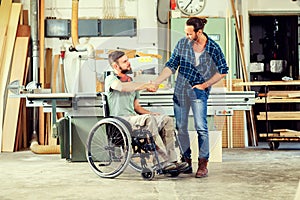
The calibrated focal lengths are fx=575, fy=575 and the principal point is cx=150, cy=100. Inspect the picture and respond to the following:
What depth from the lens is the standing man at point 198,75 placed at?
4555 millimetres

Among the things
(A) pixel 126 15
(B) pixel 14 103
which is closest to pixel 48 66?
(B) pixel 14 103

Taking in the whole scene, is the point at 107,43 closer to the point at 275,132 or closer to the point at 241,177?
the point at 275,132

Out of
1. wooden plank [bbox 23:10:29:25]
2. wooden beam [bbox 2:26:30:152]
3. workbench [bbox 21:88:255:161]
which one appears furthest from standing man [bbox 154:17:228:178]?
wooden plank [bbox 23:10:29:25]

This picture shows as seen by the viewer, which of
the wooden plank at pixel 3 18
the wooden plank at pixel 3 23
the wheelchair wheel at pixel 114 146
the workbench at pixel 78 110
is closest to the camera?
the wheelchair wheel at pixel 114 146

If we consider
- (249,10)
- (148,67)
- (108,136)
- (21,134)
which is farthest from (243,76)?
(108,136)

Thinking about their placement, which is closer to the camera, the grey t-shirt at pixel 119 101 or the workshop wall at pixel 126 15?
the grey t-shirt at pixel 119 101

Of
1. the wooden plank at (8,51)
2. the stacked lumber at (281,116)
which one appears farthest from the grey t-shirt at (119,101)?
the wooden plank at (8,51)

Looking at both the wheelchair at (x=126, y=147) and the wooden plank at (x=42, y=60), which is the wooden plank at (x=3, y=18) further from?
the wheelchair at (x=126, y=147)

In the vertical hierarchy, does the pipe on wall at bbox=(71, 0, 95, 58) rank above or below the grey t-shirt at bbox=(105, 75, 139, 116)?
above

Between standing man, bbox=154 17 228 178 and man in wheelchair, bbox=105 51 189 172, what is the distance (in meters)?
0.21

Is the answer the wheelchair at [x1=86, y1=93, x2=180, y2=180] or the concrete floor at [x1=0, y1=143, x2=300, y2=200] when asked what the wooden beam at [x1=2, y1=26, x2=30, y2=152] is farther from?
the wheelchair at [x1=86, y1=93, x2=180, y2=180]

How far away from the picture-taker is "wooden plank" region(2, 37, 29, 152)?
709 centimetres

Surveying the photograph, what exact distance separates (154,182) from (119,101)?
69cm

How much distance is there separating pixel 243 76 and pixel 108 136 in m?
3.57
